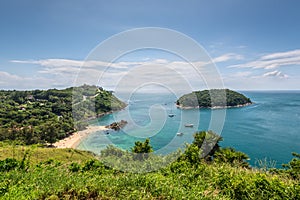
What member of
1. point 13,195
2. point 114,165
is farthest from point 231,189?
point 13,195

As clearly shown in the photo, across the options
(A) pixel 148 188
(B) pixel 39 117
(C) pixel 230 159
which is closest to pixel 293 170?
(C) pixel 230 159

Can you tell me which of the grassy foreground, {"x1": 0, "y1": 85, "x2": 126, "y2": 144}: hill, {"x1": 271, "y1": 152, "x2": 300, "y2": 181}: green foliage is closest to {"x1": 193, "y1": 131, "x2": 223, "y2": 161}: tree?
{"x1": 271, "y1": 152, "x2": 300, "y2": 181}: green foliage

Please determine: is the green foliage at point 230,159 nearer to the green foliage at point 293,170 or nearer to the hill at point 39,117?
the green foliage at point 293,170

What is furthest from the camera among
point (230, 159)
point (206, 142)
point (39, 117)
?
point (39, 117)

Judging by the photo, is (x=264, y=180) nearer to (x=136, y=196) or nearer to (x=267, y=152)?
(x=136, y=196)

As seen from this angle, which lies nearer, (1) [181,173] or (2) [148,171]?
(1) [181,173]

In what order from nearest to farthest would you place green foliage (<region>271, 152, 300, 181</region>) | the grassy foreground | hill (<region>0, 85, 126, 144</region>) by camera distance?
the grassy foreground → green foliage (<region>271, 152, 300, 181</region>) → hill (<region>0, 85, 126, 144</region>)

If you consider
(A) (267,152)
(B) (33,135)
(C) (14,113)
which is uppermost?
(C) (14,113)

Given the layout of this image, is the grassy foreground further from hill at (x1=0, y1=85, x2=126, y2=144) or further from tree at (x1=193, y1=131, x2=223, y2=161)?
hill at (x1=0, y1=85, x2=126, y2=144)

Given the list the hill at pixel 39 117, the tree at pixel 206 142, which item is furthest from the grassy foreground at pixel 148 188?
the hill at pixel 39 117

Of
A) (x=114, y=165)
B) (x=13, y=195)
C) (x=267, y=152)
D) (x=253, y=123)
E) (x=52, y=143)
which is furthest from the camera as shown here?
(x=253, y=123)

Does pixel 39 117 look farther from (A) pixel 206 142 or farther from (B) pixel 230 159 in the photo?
(B) pixel 230 159
